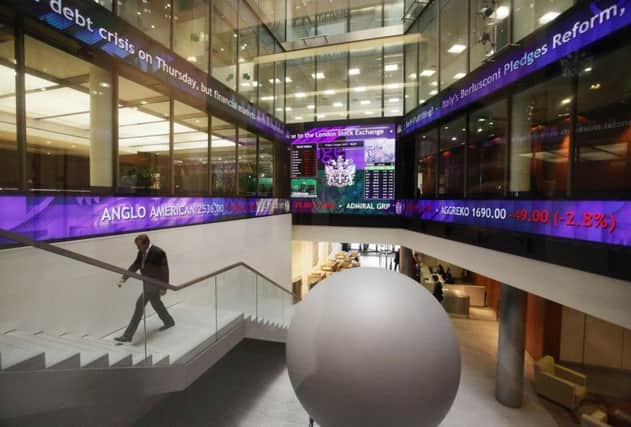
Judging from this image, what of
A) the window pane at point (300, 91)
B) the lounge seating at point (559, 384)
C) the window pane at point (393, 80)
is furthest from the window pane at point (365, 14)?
the lounge seating at point (559, 384)

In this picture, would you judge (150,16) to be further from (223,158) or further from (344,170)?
(344,170)

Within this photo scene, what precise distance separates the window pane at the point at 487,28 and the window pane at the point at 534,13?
286 millimetres

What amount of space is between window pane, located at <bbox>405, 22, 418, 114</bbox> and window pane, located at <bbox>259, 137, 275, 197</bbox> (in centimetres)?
550

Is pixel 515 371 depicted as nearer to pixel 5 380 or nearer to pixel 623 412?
pixel 623 412

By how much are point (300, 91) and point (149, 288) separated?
11.4 m

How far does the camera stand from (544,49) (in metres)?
5.54

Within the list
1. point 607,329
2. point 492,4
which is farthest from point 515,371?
point 492,4

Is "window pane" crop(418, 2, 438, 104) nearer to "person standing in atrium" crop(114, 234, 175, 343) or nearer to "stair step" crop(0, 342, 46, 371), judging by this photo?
"person standing in atrium" crop(114, 234, 175, 343)

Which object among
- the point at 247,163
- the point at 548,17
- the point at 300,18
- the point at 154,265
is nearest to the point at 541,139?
the point at 548,17

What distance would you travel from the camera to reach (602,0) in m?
4.42

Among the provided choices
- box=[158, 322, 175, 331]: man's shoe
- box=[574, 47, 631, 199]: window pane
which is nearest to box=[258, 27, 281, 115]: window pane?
box=[158, 322, 175, 331]: man's shoe

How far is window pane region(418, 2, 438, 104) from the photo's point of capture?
1023 centimetres

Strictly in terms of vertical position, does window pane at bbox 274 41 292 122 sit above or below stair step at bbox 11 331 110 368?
above

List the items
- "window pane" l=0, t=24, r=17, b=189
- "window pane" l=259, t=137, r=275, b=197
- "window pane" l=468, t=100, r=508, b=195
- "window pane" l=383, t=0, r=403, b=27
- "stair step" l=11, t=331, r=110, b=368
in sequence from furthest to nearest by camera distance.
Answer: "window pane" l=383, t=0, r=403, b=27 < "window pane" l=259, t=137, r=275, b=197 < "window pane" l=468, t=100, r=508, b=195 < "window pane" l=0, t=24, r=17, b=189 < "stair step" l=11, t=331, r=110, b=368
